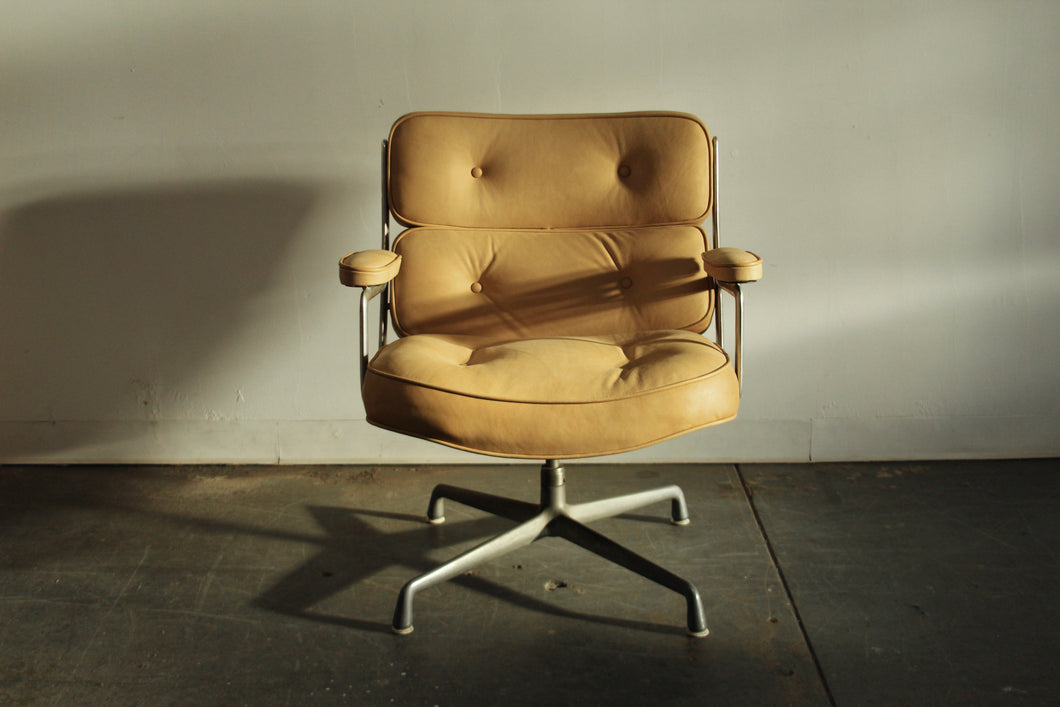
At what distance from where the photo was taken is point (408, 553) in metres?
1.99

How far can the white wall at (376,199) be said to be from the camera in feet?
7.55

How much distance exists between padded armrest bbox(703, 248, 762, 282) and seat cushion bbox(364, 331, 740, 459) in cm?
15

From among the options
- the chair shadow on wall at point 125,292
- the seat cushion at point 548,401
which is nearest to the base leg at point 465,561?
the seat cushion at point 548,401

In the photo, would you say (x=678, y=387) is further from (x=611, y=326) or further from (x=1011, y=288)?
(x=1011, y=288)

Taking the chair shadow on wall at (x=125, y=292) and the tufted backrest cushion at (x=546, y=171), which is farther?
the chair shadow on wall at (x=125, y=292)

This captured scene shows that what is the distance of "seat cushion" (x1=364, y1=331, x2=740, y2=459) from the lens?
152 cm

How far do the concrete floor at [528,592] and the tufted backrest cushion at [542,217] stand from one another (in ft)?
1.62

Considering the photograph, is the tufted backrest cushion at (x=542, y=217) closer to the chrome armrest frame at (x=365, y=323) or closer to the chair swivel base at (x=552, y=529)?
the chrome armrest frame at (x=365, y=323)

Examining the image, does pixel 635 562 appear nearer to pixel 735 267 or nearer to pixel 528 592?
pixel 528 592

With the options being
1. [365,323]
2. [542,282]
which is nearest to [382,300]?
[365,323]

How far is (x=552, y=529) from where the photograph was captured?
1874mm

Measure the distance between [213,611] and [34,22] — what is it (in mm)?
1546

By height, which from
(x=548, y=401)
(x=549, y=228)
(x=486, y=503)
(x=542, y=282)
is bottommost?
(x=486, y=503)

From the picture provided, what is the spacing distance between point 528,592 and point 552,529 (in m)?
0.13
